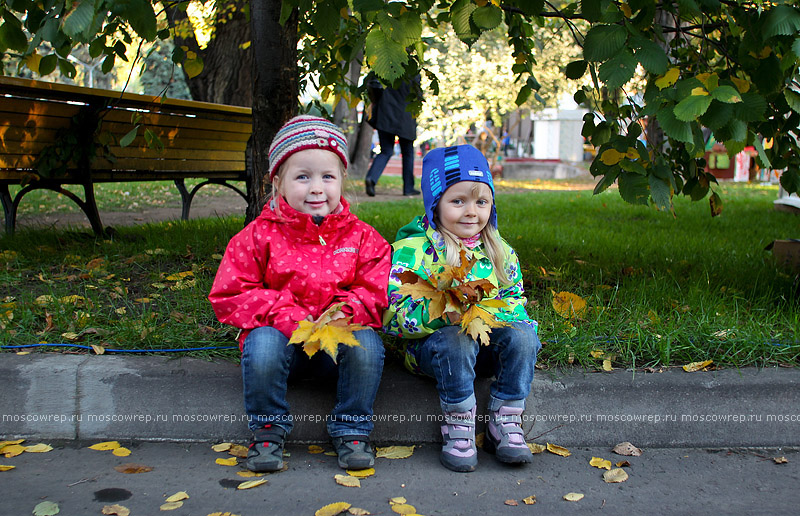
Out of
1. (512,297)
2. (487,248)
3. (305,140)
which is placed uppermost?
(305,140)

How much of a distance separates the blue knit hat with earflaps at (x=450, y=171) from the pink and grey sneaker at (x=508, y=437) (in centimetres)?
74

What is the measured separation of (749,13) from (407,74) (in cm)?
176

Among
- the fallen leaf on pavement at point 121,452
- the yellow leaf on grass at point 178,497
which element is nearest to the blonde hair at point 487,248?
the yellow leaf on grass at point 178,497

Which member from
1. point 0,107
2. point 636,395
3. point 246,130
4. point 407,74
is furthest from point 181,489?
point 246,130

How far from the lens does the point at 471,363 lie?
8.34 ft

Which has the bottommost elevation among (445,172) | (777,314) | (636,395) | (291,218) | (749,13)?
(636,395)

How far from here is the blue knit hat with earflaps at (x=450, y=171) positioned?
2.74 metres

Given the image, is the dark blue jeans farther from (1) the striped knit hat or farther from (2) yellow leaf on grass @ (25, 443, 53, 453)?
(2) yellow leaf on grass @ (25, 443, 53, 453)

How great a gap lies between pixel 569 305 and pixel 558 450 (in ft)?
2.87

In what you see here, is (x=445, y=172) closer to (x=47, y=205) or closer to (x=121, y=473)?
(x=121, y=473)

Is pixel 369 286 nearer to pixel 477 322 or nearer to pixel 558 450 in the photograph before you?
pixel 477 322

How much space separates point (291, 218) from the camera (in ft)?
8.86

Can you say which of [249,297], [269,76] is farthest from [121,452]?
[269,76]

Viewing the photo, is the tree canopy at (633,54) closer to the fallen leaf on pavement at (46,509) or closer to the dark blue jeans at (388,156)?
the fallen leaf on pavement at (46,509)
